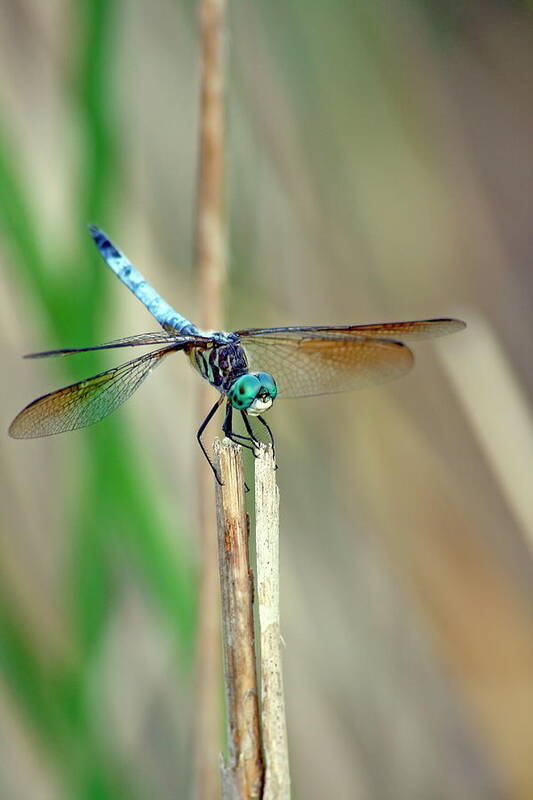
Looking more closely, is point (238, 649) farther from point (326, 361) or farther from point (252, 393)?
point (326, 361)

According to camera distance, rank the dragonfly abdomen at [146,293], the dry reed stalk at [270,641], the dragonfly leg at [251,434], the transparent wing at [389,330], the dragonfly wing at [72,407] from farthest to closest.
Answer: the dragonfly abdomen at [146,293] → the transparent wing at [389,330] → the dragonfly wing at [72,407] → the dragonfly leg at [251,434] → the dry reed stalk at [270,641]

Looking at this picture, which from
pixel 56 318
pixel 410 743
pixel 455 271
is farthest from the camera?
pixel 455 271

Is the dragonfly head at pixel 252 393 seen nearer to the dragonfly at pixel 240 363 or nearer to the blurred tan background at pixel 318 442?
the dragonfly at pixel 240 363

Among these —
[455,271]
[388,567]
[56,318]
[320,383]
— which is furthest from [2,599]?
[455,271]

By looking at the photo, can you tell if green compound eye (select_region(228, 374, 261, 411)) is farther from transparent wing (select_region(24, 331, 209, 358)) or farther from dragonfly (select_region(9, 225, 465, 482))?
transparent wing (select_region(24, 331, 209, 358))

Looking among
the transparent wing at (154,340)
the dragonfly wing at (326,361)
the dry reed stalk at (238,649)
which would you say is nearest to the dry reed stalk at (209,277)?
the transparent wing at (154,340)

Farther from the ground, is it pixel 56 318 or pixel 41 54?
pixel 41 54

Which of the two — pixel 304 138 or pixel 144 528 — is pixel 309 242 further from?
pixel 144 528
